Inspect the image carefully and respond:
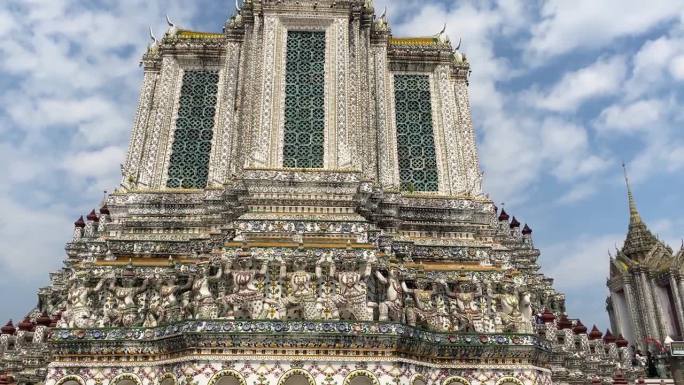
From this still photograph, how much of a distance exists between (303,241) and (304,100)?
645 cm

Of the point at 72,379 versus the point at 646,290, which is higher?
the point at 646,290

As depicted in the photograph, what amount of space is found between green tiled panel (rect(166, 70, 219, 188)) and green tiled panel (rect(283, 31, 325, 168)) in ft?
12.6

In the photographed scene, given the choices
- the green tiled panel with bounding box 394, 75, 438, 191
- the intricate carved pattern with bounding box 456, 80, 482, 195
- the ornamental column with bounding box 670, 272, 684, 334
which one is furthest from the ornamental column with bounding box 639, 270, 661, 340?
the green tiled panel with bounding box 394, 75, 438, 191

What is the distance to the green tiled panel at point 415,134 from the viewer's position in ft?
72.1

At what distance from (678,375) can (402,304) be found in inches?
1013

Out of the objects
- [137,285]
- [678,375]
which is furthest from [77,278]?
[678,375]

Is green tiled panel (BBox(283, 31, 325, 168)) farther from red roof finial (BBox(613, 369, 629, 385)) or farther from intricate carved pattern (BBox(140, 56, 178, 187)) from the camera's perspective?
red roof finial (BBox(613, 369, 629, 385))

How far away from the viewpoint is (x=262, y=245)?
1512cm

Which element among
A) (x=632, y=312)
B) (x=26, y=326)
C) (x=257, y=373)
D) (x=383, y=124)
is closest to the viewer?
(x=257, y=373)

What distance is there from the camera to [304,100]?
2056 centimetres

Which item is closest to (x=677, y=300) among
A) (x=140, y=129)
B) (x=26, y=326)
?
(x=140, y=129)

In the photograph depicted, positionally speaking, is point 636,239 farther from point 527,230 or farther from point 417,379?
point 417,379

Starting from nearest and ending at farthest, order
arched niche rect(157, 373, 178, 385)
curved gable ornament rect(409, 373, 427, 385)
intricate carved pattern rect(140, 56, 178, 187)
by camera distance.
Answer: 1. arched niche rect(157, 373, 178, 385)
2. curved gable ornament rect(409, 373, 427, 385)
3. intricate carved pattern rect(140, 56, 178, 187)

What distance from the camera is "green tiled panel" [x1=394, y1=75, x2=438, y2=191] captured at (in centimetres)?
2198
